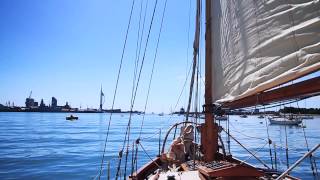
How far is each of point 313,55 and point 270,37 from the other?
104 centimetres

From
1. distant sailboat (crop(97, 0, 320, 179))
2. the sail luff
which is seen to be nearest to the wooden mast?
distant sailboat (crop(97, 0, 320, 179))

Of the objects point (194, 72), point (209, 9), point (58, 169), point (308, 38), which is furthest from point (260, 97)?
point (58, 169)

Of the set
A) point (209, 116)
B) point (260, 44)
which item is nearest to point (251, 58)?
point (260, 44)

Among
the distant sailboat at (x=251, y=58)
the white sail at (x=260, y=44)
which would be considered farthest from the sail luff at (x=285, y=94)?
the white sail at (x=260, y=44)

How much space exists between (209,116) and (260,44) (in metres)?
2.47

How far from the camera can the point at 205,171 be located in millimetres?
5164

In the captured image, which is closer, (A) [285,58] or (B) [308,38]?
(B) [308,38]

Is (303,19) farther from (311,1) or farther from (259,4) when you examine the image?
(259,4)

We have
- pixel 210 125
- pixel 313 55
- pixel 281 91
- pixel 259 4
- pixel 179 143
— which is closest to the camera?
pixel 313 55

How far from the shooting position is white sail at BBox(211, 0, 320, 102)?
3895 millimetres

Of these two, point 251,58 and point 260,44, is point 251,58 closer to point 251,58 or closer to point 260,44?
point 251,58

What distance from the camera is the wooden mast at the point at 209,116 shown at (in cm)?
670

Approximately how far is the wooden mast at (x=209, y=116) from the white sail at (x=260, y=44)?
0.19m

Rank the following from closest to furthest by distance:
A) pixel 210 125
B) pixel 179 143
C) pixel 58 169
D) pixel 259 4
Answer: pixel 259 4, pixel 210 125, pixel 179 143, pixel 58 169
